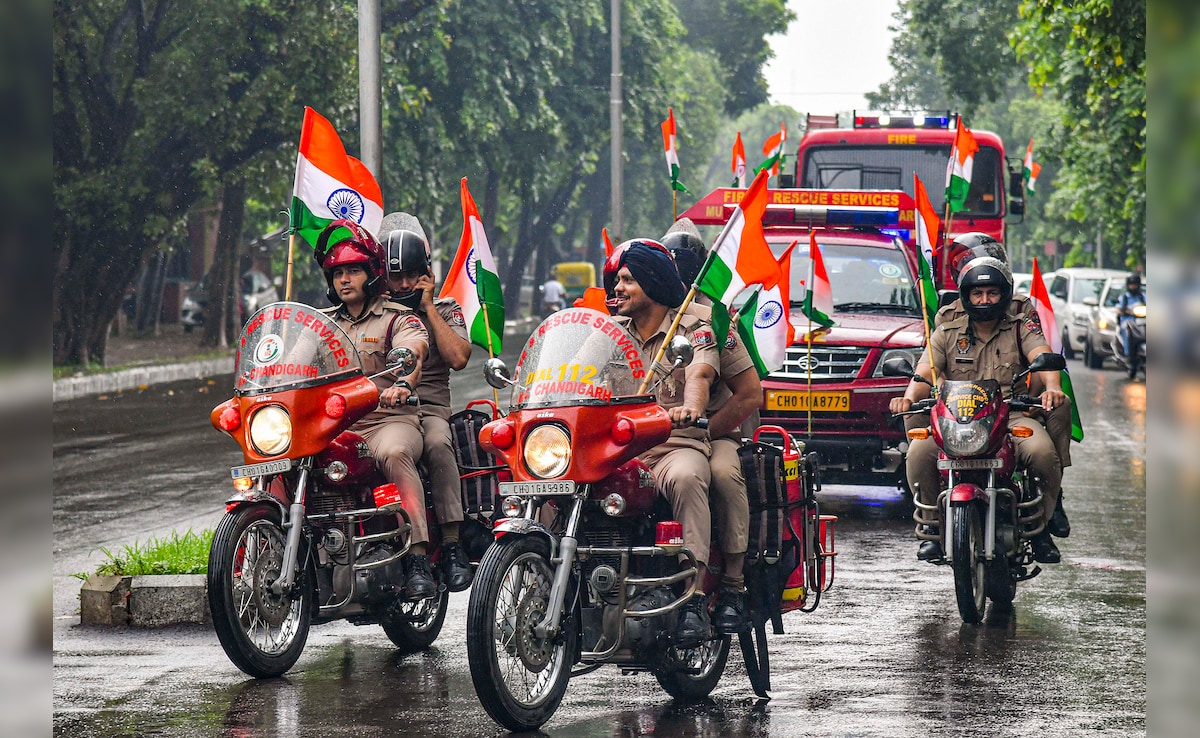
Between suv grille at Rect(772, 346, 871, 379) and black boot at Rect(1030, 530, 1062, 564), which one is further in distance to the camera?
suv grille at Rect(772, 346, 871, 379)

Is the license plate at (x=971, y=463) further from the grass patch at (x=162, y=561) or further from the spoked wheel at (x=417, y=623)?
the grass patch at (x=162, y=561)

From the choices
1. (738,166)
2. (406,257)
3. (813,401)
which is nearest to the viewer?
(406,257)

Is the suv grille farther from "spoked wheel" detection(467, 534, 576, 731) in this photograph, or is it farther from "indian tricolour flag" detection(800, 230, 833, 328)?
"spoked wheel" detection(467, 534, 576, 731)

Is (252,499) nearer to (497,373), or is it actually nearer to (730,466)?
(497,373)

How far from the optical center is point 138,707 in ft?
18.8

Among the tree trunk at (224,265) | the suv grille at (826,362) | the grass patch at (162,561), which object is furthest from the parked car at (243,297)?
the grass patch at (162,561)

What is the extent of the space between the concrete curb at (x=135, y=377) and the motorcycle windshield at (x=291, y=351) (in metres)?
16.2

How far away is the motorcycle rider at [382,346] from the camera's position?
255 inches

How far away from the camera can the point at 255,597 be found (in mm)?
5965

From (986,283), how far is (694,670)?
2.99 m

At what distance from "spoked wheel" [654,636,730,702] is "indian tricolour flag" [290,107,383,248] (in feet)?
10.5

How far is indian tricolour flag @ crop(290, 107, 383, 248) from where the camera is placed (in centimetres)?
787

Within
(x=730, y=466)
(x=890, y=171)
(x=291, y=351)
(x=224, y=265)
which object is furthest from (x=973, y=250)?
(x=224, y=265)

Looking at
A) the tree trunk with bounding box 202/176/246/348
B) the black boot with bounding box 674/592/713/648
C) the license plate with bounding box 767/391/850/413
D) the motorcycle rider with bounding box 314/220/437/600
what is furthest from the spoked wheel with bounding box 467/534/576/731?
the tree trunk with bounding box 202/176/246/348
